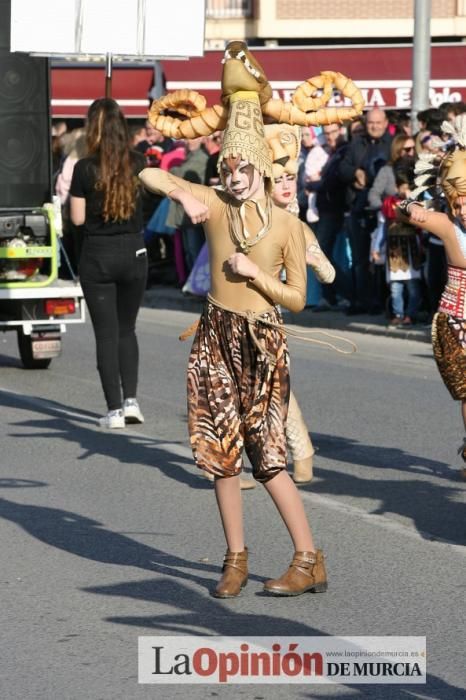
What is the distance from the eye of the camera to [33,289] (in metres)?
14.6

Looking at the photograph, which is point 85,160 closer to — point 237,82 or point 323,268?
point 323,268

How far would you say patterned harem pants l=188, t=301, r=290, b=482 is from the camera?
7.00 meters

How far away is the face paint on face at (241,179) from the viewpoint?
22.9ft

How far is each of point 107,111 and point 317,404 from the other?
2819 millimetres

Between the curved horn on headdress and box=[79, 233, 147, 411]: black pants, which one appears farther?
box=[79, 233, 147, 411]: black pants

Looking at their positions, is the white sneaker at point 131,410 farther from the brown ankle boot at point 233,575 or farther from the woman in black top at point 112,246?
the brown ankle boot at point 233,575

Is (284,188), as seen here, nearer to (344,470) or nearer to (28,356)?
(344,470)

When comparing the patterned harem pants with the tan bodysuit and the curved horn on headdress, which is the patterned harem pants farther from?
the curved horn on headdress

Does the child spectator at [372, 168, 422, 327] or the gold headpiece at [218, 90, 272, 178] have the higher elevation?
the gold headpiece at [218, 90, 272, 178]

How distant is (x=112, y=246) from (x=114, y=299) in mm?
398

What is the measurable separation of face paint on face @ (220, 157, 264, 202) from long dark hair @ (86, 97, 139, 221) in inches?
164

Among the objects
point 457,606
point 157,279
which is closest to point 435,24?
point 157,279

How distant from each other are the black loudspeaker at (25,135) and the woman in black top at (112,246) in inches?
151

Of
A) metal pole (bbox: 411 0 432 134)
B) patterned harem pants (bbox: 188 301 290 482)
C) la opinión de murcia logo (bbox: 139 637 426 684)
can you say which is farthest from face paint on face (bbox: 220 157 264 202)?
metal pole (bbox: 411 0 432 134)
